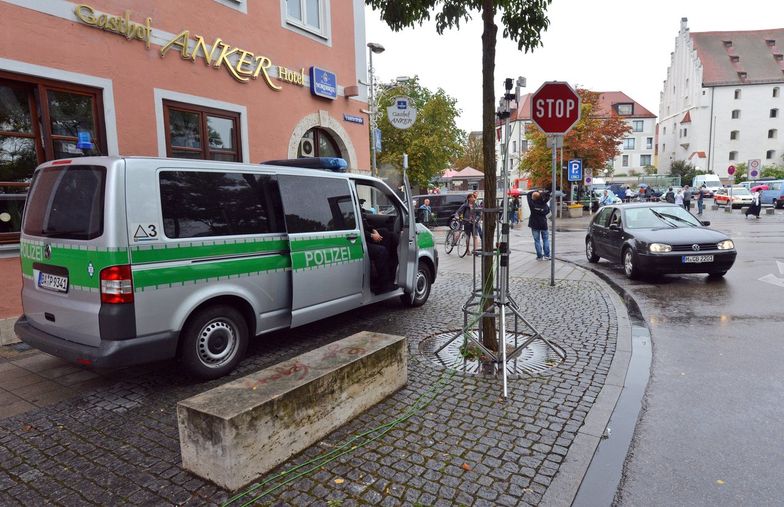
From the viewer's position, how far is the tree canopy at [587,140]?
3444cm

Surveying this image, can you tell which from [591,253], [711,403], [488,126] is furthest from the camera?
[591,253]

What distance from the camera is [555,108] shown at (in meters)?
8.20

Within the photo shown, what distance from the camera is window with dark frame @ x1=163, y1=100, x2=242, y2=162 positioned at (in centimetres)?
797

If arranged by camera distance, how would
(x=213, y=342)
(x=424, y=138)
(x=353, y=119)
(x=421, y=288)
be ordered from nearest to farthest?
(x=213, y=342) → (x=421, y=288) → (x=353, y=119) → (x=424, y=138)

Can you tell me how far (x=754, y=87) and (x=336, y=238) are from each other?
7629cm

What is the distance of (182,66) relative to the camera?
7949mm

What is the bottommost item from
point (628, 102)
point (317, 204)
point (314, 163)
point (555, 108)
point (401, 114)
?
point (317, 204)

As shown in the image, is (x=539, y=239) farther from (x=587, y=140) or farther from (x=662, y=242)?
(x=587, y=140)

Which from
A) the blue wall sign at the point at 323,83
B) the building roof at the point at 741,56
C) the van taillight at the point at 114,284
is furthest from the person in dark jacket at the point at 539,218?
the building roof at the point at 741,56

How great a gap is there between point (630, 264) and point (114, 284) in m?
9.24

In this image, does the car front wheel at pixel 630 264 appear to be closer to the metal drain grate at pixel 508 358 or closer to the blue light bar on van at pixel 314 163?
the metal drain grate at pixel 508 358

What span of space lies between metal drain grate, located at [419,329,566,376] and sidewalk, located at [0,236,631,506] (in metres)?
0.10

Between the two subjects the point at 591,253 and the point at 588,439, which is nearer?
the point at 588,439

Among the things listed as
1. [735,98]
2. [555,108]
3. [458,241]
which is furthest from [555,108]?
[735,98]
